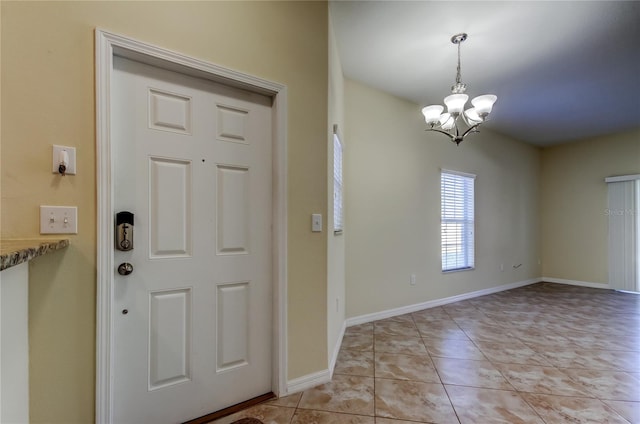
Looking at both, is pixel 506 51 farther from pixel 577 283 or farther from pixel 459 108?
pixel 577 283

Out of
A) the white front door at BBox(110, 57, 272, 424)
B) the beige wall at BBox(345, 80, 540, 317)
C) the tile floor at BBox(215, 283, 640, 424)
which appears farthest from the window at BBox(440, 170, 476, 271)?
the white front door at BBox(110, 57, 272, 424)

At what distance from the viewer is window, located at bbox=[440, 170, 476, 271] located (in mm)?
4016

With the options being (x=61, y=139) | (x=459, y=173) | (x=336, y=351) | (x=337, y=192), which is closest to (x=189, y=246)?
(x=61, y=139)

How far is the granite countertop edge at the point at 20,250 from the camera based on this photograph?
758mm

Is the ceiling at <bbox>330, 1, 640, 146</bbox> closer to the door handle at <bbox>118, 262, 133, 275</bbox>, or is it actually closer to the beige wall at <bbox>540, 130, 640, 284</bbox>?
the beige wall at <bbox>540, 130, 640, 284</bbox>

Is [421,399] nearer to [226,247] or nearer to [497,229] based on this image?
[226,247]

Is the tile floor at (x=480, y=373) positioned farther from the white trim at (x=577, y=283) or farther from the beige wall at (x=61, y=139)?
the white trim at (x=577, y=283)

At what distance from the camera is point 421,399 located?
5.90 feet

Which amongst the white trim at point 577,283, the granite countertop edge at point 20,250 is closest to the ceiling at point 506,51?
the granite countertop edge at point 20,250

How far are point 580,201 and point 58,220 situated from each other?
23.7ft

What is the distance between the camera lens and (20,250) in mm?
838

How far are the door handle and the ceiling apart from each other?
217cm

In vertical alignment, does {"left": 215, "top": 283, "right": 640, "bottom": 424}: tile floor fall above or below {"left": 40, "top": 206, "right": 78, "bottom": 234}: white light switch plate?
below

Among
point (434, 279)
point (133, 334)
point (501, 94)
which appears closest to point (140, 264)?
point (133, 334)
